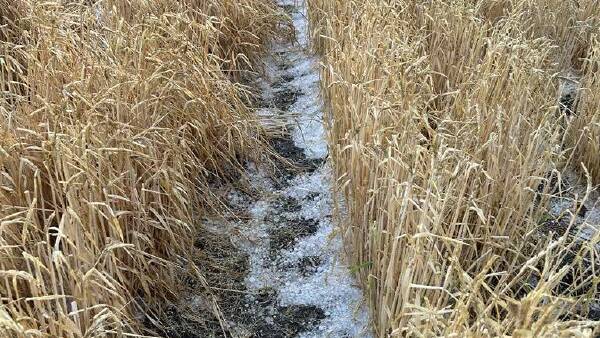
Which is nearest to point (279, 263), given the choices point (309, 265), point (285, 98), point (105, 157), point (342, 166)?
point (309, 265)

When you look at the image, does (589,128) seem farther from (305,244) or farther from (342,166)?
(305,244)

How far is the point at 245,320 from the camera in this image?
5.50ft

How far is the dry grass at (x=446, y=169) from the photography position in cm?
130

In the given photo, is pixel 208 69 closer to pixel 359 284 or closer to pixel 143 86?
pixel 143 86

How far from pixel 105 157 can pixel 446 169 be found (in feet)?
2.80

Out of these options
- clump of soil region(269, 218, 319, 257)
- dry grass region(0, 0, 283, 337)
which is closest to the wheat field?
dry grass region(0, 0, 283, 337)

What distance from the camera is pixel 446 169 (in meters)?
1.44

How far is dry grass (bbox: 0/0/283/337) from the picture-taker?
1.30 m

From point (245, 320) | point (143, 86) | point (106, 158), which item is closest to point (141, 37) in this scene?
point (143, 86)

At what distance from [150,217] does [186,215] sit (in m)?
0.15

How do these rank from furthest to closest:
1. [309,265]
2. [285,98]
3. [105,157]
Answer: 1. [285,98]
2. [309,265]
3. [105,157]

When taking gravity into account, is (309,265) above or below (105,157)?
below

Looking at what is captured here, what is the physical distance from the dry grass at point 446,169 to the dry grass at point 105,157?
473 millimetres

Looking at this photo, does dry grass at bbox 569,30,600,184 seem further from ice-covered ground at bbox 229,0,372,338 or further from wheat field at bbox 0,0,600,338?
ice-covered ground at bbox 229,0,372,338
